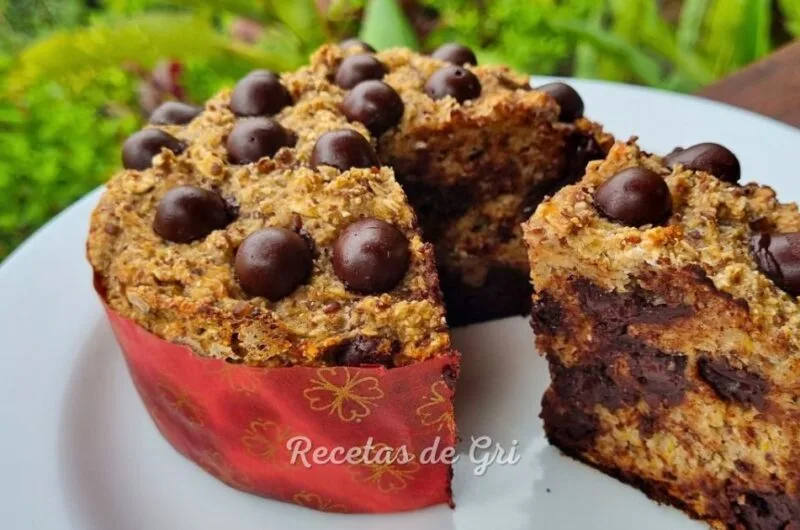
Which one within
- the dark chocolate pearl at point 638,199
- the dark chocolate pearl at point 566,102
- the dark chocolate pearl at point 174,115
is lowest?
the dark chocolate pearl at point 174,115

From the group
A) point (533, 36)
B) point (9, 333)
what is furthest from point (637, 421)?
point (533, 36)

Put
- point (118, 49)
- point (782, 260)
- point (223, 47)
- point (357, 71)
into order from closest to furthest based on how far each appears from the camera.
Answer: point (782, 260), point (357, 71), point (118, 49), point (223, 47)

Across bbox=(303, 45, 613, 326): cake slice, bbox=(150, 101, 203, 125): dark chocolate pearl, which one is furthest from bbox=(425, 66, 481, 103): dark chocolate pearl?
bbox=(150, 101, 203, 125): dark chocolate pearl

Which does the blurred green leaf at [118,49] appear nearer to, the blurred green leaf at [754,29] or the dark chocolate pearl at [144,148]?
the dark chocolate pearl at [144,148]

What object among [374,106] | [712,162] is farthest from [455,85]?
[712,162]

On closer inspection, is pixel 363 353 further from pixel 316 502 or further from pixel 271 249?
pixel 316 502

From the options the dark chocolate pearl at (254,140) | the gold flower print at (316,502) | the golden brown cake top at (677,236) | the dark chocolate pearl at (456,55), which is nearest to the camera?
the golden brown cake top at (677,236)

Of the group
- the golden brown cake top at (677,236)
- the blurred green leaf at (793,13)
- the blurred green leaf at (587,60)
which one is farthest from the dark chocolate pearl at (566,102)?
the blurred green leaf at (793,13)
